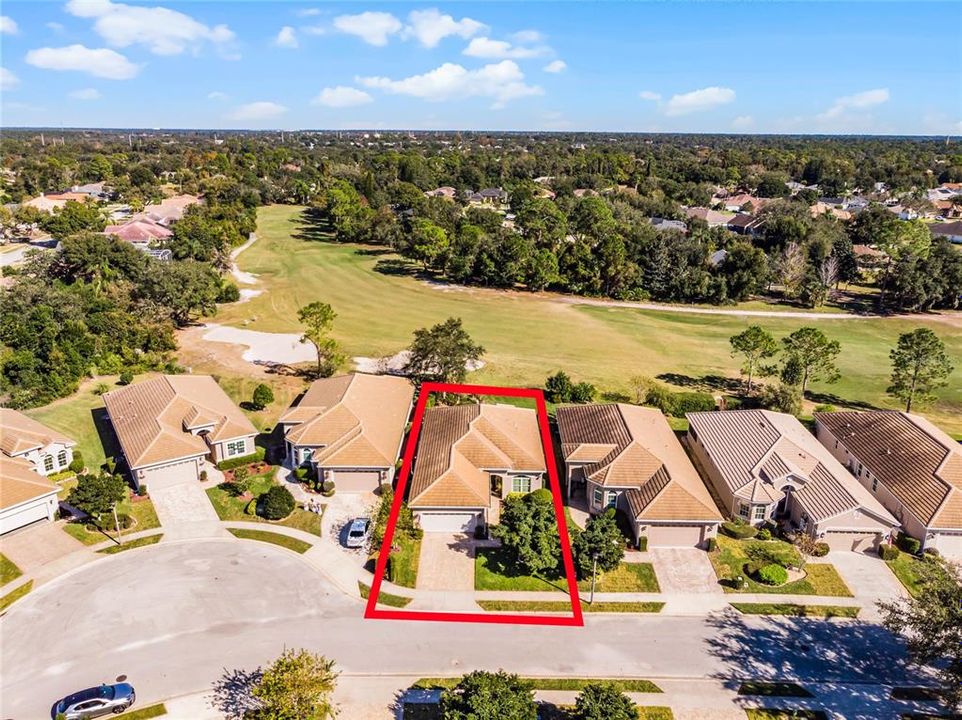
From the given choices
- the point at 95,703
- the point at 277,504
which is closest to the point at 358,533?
→ the point at 277,504

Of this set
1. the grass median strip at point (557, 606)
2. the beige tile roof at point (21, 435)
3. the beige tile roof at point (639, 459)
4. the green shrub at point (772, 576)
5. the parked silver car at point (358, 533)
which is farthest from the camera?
the beige tile roof at point (21, 435)

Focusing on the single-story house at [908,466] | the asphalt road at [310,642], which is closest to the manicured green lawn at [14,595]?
the asphalt road at [310,642]

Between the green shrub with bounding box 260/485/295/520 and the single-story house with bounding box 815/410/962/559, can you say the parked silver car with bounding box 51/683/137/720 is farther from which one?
the single-story house with bounding box 815/410/962/559

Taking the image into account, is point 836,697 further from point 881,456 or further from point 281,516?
point 281,516

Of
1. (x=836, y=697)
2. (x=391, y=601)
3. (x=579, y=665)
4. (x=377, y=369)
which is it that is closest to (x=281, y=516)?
(x=391, y=601)

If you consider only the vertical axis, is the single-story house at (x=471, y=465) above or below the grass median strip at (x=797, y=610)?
above

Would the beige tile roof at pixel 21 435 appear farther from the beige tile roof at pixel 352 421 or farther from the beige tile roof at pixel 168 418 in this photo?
the beige tile roof at pixel 352 421
